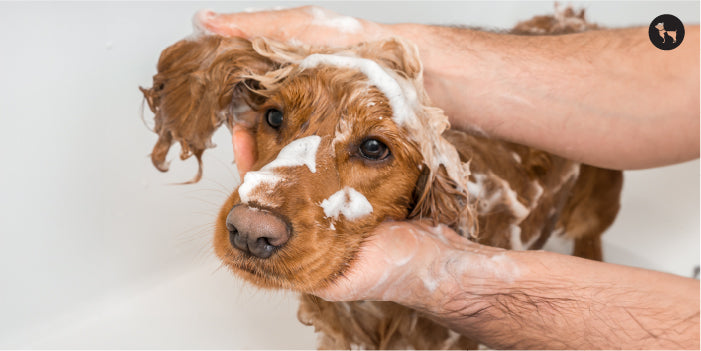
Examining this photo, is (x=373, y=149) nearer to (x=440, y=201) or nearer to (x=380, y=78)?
(x=380, y=78)

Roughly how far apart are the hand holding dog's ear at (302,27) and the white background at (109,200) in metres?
0.54

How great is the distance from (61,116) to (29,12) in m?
0.38

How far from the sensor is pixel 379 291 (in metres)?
1.55

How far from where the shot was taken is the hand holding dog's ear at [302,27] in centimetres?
171

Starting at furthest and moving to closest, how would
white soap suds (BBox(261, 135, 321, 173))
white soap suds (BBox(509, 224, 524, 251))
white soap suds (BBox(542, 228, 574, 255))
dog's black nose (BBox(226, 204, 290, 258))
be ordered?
white soap suds (BBox(542, 228, 574, 255)), white soap suds (BBox(509, 224, 524, 251)), white soap suds (BBox(261, 135, 321, 173)), dog's black nose (BBox(226, 204, 290, 258))

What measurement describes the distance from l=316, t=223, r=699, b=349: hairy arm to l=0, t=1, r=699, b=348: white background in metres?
0.71

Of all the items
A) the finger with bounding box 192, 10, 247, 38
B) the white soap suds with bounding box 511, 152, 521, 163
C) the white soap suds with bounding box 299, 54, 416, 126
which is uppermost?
the finger with bounding box 192, 10, 247, 38

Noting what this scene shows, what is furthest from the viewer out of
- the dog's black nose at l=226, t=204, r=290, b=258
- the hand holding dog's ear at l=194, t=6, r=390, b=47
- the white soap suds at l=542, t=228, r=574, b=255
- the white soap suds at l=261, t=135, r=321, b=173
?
the white soap suds at l=542, t=228, r=574, b=255

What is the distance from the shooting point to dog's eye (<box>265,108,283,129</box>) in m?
1.57

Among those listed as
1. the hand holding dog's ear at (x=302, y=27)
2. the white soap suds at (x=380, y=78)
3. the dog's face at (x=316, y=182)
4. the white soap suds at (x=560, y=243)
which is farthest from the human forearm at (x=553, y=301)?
the white soap suds at (x=560, y=243)

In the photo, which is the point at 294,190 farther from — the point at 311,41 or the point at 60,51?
the point at 60,51

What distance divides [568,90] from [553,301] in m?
0.64

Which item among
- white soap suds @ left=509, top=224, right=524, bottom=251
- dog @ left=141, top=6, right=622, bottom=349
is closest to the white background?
dog @ left=141, top=6, right=622, bottom=349

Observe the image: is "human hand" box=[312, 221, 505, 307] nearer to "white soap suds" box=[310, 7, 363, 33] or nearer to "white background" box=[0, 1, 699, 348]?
"white soap suds" box=[310, 7, 363, 33]
